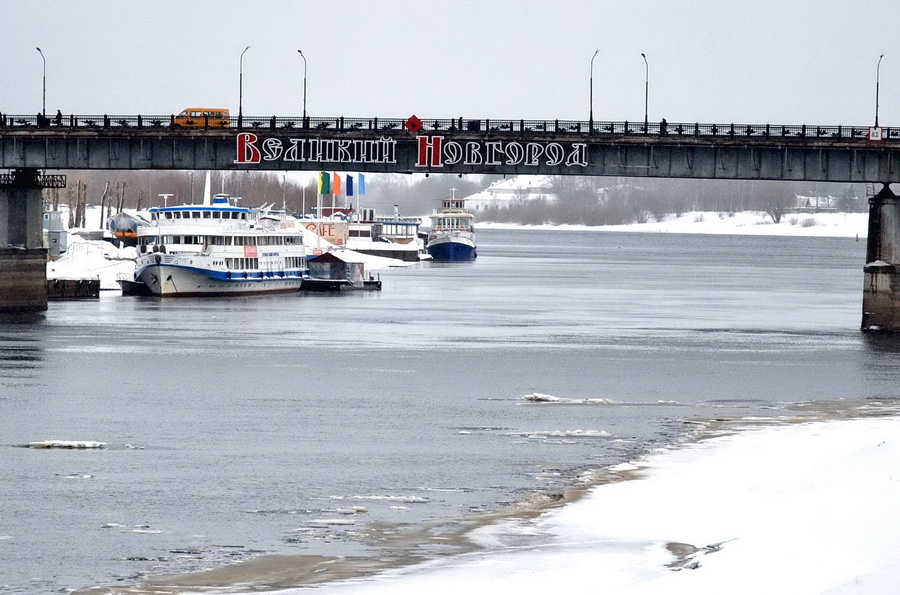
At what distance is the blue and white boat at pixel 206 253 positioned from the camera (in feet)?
336

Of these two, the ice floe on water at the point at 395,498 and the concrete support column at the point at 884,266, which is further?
the concrete support column at the point at 884,266

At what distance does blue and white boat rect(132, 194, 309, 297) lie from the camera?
102562 mm

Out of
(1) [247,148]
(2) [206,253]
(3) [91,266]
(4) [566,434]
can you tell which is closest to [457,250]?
(3) [91,266]

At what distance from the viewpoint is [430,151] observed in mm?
76125

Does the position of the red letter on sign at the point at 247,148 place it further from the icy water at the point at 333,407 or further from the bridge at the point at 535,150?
the icy water at the point at 333,407

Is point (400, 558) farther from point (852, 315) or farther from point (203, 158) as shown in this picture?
point (852, 315)

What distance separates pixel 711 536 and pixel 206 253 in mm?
84379

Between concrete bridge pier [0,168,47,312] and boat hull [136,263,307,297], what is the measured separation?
19.0 m

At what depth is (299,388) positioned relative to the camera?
47250 millimetres

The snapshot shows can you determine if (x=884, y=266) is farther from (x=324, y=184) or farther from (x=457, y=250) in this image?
(x=457, y=250)

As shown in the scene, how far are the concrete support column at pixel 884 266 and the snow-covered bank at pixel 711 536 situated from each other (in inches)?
1783

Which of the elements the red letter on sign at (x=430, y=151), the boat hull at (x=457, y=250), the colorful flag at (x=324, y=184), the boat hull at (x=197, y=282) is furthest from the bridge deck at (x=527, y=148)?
the boat hull at (x=457, y=250)

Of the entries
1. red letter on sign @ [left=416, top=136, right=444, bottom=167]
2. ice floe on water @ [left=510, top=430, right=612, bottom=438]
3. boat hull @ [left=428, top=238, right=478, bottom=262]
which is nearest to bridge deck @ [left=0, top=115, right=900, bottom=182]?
red letter on sign @ [left=416, top=136, right=444, bottom=167]

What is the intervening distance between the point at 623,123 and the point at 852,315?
2422 centimetres
